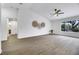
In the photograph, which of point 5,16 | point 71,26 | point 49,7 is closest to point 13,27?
point 5,16

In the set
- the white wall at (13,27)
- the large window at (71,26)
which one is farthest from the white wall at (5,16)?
the large window at (71,26)

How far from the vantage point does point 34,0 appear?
2348mm

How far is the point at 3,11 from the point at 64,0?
51.1 inches

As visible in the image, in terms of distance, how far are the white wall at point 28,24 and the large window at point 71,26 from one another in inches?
13.3

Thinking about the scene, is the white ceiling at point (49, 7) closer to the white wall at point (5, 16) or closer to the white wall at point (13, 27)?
the white wall at point (5, 16)

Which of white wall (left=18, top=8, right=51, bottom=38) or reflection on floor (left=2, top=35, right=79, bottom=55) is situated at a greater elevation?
white wall (left=18, top=8, right=51, bottom=38)

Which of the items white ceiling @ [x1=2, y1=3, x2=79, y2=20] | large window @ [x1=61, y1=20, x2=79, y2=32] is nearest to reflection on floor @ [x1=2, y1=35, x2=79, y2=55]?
large window @ [x1=61, y1=20, x2=79, y2=32]

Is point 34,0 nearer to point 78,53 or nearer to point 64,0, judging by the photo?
point 64,0

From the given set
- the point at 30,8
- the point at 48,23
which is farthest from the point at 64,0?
the point at 30,8

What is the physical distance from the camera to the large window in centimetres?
235

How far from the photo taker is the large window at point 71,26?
2353 millimetres

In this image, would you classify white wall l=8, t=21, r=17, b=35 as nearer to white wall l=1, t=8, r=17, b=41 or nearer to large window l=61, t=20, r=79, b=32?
white wall l=1, t=8, r=17, b=41

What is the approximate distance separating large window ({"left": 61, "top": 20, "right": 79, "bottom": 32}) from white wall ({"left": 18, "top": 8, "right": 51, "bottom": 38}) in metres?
0.34

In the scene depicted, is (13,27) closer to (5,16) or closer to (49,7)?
(5,16)
